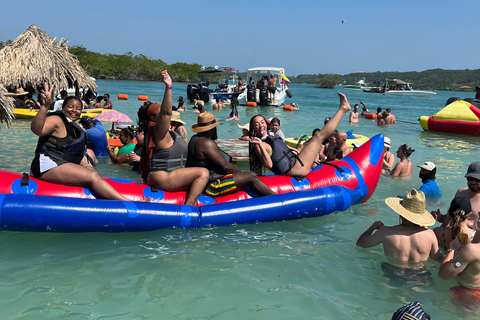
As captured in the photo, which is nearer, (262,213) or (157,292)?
(157,292)

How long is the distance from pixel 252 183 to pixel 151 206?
3.91 ft

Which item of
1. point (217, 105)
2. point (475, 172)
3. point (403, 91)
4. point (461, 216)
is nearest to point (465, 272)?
point (461, 216)

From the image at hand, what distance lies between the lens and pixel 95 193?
4.41 meters

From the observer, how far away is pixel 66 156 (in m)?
4.32

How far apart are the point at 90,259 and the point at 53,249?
0.46 m

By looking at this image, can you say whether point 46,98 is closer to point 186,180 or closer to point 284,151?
point 186,180

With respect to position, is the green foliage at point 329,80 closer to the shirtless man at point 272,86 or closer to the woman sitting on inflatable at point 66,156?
the shirtless man at point 272,86

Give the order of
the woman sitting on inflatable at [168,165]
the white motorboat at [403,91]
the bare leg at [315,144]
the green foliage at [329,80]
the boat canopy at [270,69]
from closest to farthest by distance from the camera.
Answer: the woman sitting on inflatable at [168,165]
the bare leg at [315,144]
the boat canopy at [270,69]
the white motorboat at [403,91]
the green foliage at [329,80]

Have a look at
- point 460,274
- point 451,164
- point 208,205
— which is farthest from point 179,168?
point 451,164

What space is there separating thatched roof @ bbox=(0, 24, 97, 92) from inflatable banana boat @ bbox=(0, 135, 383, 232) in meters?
8.35

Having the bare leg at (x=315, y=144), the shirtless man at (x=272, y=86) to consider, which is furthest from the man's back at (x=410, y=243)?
the shirtless man at (x=272, y=86)

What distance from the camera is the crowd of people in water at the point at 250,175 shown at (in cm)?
333

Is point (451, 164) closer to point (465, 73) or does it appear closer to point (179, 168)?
point (179, 168)

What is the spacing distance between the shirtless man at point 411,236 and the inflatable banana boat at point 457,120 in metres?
11.4
